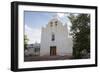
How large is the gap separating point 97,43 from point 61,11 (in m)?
0.40

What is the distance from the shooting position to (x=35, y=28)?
6.03ft

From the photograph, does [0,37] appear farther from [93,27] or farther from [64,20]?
[93,27]

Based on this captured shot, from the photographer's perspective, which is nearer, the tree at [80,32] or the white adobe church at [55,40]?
the white adobe church at [55,40]

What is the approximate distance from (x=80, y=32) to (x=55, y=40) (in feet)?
0.73

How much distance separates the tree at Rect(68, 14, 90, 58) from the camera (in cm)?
197

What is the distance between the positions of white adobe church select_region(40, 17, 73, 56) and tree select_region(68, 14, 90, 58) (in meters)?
0.05

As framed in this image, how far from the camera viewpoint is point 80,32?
1.99 metres

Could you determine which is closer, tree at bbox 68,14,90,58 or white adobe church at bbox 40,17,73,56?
white adobe church at bbox 40,17,73,56

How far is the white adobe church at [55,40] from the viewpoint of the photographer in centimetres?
187

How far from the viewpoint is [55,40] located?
6.23 ft

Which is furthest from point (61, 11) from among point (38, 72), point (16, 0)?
point (38, 72)

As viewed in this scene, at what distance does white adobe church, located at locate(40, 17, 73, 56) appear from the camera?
6.12ft

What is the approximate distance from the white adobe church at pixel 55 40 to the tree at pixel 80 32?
0.16ft

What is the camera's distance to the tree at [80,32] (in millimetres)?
1970
